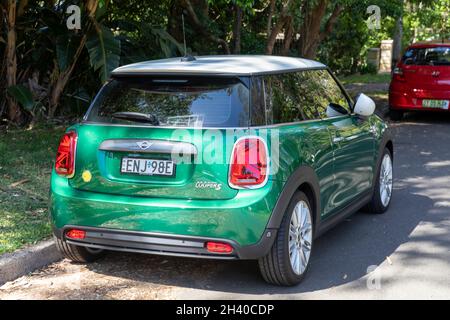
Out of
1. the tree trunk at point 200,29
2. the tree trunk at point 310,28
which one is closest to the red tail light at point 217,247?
the tree trunk at point 200,29

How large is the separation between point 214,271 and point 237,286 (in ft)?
1.26

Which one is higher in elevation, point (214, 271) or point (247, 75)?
point (247, 75)

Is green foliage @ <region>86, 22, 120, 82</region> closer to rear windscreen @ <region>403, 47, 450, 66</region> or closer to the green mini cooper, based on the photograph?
the green mini cooper

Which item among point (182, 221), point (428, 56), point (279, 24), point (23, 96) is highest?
point (279, 24)

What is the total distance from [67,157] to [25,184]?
2484 mm

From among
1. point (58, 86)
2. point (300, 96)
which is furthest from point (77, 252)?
point (58, 86)

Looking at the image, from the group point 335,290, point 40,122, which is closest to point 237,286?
point 335,290

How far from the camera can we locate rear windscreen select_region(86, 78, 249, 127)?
4797 mm

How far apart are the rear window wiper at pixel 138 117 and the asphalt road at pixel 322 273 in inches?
48.1

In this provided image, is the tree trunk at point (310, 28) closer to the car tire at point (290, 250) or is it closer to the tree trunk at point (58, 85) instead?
the tree trunk at point (58, 85)

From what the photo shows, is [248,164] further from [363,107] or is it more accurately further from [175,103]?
[363,107]

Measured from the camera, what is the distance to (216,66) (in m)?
5.05

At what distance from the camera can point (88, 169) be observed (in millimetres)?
4930
